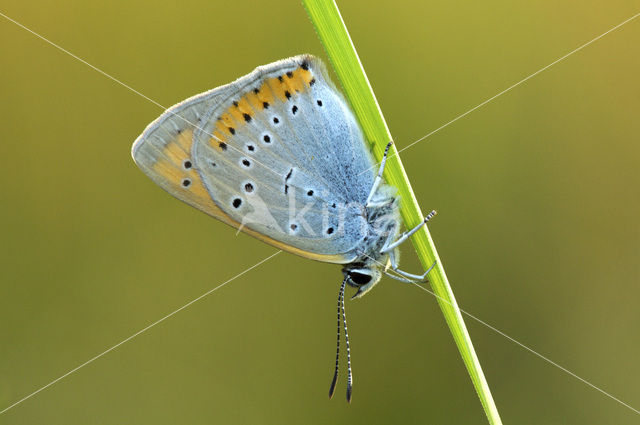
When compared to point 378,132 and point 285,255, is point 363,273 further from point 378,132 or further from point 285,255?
point 285,255

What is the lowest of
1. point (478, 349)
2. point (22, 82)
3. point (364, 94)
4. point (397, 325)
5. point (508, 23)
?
point (478, 349)

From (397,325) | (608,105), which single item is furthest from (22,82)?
(608,105)

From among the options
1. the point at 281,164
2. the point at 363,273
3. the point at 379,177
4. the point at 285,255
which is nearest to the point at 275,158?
the point at 281,164

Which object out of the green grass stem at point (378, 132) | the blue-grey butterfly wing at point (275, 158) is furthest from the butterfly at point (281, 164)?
the green grass stem at point (378, 132)

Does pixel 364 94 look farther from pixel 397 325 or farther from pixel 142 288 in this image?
pixel 142 288

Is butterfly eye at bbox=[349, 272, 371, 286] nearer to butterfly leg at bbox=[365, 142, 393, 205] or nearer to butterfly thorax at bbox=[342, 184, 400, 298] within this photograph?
butterfly thorax at bbox=[342, 184, 400, 298]

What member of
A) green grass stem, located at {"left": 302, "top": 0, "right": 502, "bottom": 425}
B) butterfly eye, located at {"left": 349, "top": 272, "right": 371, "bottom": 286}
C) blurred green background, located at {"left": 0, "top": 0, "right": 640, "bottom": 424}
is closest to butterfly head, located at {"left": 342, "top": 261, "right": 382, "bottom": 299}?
butterfly eye, located at {"left": 349, "top": 272, "right": 371, "bottom": 286}
